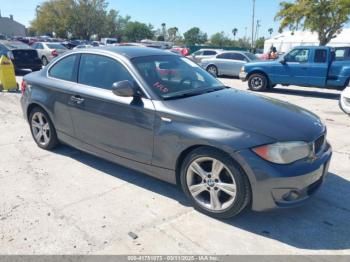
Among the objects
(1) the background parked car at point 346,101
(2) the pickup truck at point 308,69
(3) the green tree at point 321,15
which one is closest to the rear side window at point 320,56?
(2) the pickup truck at point 308,69

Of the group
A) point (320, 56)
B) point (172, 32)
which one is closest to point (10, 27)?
point (172, 32)

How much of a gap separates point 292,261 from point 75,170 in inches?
118

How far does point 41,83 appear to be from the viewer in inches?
192

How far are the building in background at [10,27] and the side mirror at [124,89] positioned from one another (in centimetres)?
10117

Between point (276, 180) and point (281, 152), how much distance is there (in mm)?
258

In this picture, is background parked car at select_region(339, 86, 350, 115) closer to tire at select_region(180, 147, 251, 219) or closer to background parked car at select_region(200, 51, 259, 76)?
tire at select_region(180, 147, 251, 219)

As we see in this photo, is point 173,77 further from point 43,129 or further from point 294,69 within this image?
point 294,69

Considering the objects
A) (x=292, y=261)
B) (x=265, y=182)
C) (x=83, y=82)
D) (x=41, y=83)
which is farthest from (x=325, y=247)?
(x=41, y=83)

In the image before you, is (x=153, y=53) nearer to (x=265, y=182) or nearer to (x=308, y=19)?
(x=265, y=182)

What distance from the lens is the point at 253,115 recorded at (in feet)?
11.0

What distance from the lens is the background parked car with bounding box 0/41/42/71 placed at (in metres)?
14.3

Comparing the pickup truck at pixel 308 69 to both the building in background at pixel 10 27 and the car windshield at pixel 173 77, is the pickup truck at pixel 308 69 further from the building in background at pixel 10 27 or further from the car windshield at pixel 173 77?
the building in background at pixel 10 27

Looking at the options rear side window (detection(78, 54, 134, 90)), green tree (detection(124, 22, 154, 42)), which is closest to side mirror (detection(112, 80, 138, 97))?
Answer: rear side window (detection(78, 54, 134, 90))

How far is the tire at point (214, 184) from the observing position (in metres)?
3.06
